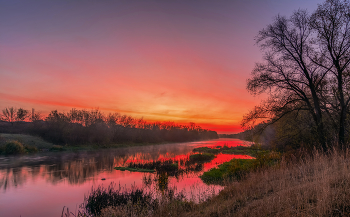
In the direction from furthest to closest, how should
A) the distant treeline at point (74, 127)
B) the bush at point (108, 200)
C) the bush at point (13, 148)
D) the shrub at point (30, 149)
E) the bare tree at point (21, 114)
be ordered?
the bare tree at point (21, 114), the distant treeline at point (74, 127), the shrub at point (30, 149), the bush at point (13, 148), the bush at point (108, 200)

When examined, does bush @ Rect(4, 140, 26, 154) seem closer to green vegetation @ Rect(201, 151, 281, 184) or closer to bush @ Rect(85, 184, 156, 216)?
bush @ Rect(85, 184, 156, 216)

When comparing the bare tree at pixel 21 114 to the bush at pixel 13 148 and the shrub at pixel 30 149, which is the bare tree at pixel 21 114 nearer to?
the shrub at pixel 30 149

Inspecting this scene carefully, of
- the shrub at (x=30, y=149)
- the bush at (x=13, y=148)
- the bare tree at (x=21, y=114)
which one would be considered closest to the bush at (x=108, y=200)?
the bush at (x=13, y=148)

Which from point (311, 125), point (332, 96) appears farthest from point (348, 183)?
point (332, 96)

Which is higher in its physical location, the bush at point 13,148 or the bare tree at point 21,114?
the bare tree at point 21,114

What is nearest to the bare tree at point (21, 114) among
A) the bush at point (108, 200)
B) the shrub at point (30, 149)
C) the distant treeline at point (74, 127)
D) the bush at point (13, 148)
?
the distant treeline at point (74, 127)

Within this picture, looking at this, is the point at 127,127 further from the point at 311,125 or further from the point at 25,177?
the point at 311,125

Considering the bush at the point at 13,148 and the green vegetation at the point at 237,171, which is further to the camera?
the bush at the point at 13,148

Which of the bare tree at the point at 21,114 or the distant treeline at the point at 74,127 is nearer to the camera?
the distant treeline at the point at 74,127

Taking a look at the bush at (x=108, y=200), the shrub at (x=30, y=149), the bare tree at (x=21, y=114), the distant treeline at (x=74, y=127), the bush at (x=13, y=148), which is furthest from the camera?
Result: the bare tree at (x=21, y=114)

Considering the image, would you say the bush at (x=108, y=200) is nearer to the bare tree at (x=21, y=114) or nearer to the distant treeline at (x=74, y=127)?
the distant treeline at (x=74, y=127)

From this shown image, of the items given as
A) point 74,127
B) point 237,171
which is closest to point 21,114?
point 74,127

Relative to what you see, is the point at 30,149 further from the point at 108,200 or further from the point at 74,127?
the point at 108,200

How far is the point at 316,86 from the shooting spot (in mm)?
15484
